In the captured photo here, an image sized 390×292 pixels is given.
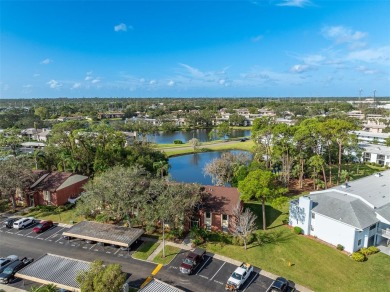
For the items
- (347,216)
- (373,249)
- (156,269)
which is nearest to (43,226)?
(156,269)

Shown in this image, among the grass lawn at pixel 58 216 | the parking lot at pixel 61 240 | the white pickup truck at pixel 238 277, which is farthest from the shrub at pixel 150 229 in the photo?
the white pickup truck at pixel 238 277

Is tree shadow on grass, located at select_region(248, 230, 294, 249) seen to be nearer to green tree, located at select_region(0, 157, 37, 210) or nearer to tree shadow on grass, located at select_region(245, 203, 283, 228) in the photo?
tree shadow on grass, located at select_region(245, 203, 283, 228)

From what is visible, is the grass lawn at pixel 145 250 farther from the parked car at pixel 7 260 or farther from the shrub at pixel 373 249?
the shrub at pixel 373 249

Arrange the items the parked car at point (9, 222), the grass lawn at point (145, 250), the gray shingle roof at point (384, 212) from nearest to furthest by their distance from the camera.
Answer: the grass lawn at point (145, 250) < the gray shingle roof at point (384, 212) < the parked car at point (9, 222)

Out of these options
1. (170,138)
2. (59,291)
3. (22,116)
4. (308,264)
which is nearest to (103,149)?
(59,291)

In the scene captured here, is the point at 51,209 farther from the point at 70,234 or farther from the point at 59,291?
the point at 59,291

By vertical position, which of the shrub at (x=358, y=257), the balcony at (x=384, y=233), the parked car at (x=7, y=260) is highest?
the balcony at (x=384, y=233)

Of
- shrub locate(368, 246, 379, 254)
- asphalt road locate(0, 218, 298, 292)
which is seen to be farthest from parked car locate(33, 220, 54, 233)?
shrub locate(368, 246, 379, 254)
